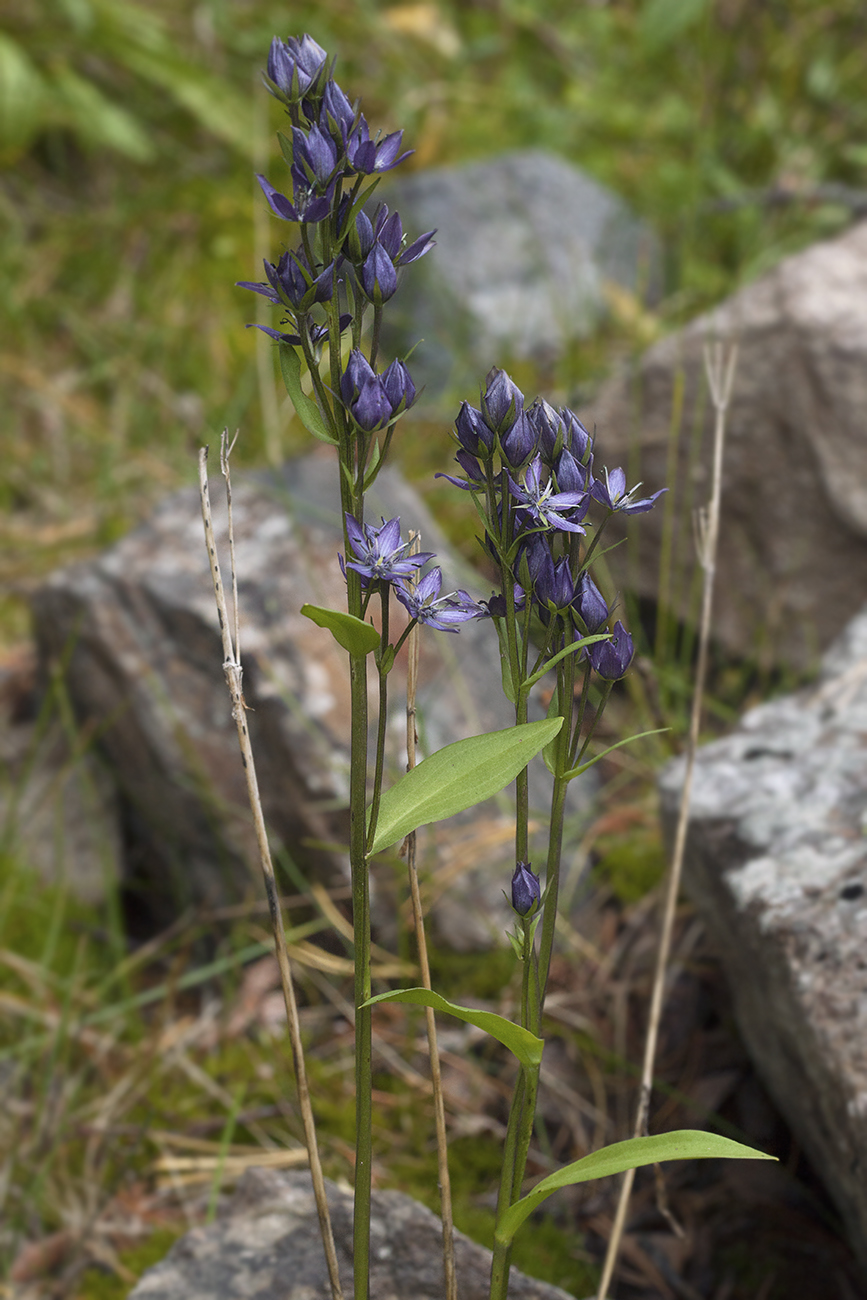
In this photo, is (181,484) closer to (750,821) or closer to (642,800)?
(642,800)

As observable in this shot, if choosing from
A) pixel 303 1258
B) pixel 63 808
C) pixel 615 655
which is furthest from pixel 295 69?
pixel 63 808

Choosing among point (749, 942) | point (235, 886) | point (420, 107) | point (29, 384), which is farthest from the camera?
point (420, 107)

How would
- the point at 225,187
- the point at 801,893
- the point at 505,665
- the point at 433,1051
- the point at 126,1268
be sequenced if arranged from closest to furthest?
the point at 505,665 < the point at 433,1051 < the point at 801,893 < the point at 126,1268 < the point at 225,187

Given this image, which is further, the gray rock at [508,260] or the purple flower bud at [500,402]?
the gray rock at [508,260]

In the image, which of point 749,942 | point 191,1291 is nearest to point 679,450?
point 749,942

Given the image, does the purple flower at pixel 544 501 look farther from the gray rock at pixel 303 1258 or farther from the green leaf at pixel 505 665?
the gray rock at pixel 303 1258

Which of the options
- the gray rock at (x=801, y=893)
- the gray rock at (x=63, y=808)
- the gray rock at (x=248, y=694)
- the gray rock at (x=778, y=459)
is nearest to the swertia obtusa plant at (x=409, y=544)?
the gray rock at (x=801, y=893)

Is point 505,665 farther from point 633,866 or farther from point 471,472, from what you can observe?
point 633,866
